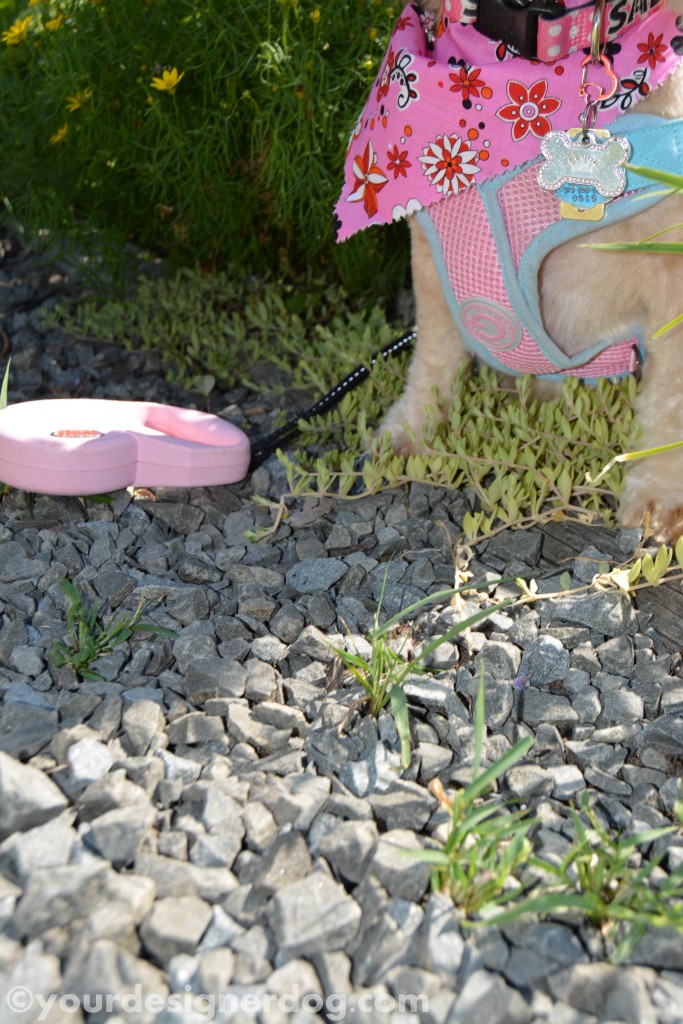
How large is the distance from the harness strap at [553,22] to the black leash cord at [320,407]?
2.42ft

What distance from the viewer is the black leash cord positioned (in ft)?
6.25

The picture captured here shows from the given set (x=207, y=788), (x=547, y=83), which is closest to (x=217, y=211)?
(x=547, y=83)

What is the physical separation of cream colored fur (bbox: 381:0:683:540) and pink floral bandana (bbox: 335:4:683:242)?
0.06 metres

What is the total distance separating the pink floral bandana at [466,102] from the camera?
1334 millimetres

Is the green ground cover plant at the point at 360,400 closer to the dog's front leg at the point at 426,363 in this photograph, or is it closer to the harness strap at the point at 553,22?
the dog's front leg at the point at 426,363

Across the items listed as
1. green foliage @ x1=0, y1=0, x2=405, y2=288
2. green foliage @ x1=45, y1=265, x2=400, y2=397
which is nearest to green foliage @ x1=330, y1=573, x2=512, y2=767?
green foliage @ x1=45, y1=265, x2=400, y2=397

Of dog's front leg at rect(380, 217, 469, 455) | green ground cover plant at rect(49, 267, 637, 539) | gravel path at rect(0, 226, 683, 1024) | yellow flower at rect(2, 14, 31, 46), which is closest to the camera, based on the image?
gravel path at rect(0, 226, 683, 1024)

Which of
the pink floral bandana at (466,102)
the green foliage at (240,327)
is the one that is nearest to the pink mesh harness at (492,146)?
the pink floral bandana at (466,102)

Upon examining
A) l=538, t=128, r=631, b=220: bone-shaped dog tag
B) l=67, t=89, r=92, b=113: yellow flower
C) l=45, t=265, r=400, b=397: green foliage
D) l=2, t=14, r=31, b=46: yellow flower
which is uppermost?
l=2, t=14, r=31, b=46: yellow flower

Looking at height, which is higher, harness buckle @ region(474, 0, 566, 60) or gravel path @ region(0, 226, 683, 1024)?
harness buckle @ region(474, 0, 566, 60)

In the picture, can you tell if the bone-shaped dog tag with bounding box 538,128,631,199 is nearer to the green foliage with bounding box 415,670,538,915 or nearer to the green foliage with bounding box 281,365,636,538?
the green foliage with bounding box 281,365,636,538

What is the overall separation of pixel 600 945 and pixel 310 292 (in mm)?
2008

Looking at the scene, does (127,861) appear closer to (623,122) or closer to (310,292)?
(623,122)

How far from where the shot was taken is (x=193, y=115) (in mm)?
2188
